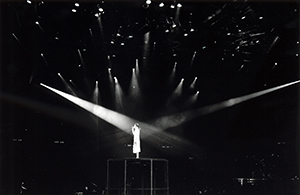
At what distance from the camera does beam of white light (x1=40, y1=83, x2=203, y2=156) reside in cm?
948

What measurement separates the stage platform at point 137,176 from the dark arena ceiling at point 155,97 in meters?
0.27

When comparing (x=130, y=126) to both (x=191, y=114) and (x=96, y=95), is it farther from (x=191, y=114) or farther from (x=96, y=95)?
(x=191, y=114)

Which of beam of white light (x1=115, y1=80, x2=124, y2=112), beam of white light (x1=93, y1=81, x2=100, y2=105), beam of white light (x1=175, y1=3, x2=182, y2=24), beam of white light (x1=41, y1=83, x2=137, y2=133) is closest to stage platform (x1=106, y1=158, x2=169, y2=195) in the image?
beam of white light (x1=41, y1=83, x2=137, y2=133)

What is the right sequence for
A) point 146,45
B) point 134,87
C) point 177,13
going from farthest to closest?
point 134,87
point 146,45
point 177,13

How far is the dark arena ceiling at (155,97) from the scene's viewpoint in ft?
28.4

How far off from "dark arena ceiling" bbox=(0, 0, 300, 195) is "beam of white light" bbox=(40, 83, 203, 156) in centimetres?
3

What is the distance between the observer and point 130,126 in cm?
962

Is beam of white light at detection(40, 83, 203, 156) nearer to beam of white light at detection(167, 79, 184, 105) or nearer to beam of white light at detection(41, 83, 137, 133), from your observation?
beam of white light at detection(41, 83, 137, 133)

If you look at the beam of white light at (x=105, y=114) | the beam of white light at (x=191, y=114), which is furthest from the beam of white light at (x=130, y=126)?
the beam of white light at (x=191, y=114)

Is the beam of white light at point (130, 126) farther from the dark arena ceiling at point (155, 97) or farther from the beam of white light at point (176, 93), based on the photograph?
the beam of white light at point (176, 93)

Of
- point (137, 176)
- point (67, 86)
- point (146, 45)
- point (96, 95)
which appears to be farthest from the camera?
point (96, 95)

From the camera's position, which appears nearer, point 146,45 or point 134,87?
point 146,45

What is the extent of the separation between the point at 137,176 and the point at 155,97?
342 centimetres

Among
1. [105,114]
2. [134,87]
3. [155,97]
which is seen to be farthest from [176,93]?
[105,114]
